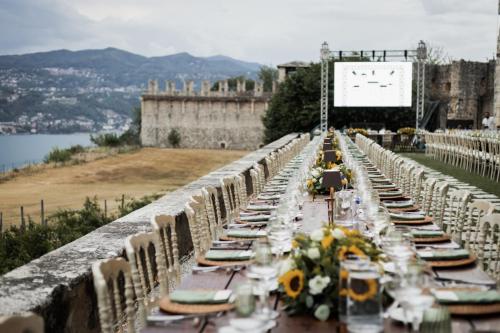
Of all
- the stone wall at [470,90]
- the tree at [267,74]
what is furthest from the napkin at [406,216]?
the tree at [267,74]

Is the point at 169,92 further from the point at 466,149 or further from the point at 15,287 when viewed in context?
the point at 15,287

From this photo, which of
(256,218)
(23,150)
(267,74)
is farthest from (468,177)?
(23,150)

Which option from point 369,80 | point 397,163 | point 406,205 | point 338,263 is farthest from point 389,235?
point 369,80

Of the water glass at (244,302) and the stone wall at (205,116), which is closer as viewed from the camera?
the water glass at (244,302)

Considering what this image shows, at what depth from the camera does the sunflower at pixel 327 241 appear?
236 cm

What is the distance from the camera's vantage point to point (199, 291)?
102 inches

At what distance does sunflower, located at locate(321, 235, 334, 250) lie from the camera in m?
2.36

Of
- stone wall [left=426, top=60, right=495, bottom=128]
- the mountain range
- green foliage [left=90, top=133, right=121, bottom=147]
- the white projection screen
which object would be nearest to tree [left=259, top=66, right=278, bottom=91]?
the mountain range

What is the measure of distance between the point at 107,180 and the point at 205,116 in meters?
19.8

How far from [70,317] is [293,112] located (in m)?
32.8

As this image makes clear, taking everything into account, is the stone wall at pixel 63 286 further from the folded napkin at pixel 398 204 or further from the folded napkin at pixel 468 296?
the folded napkin at pixel 398 204

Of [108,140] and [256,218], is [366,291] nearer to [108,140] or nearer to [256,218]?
[256,218]

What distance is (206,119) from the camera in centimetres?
5319

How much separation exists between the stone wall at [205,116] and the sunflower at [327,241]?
161 feet
